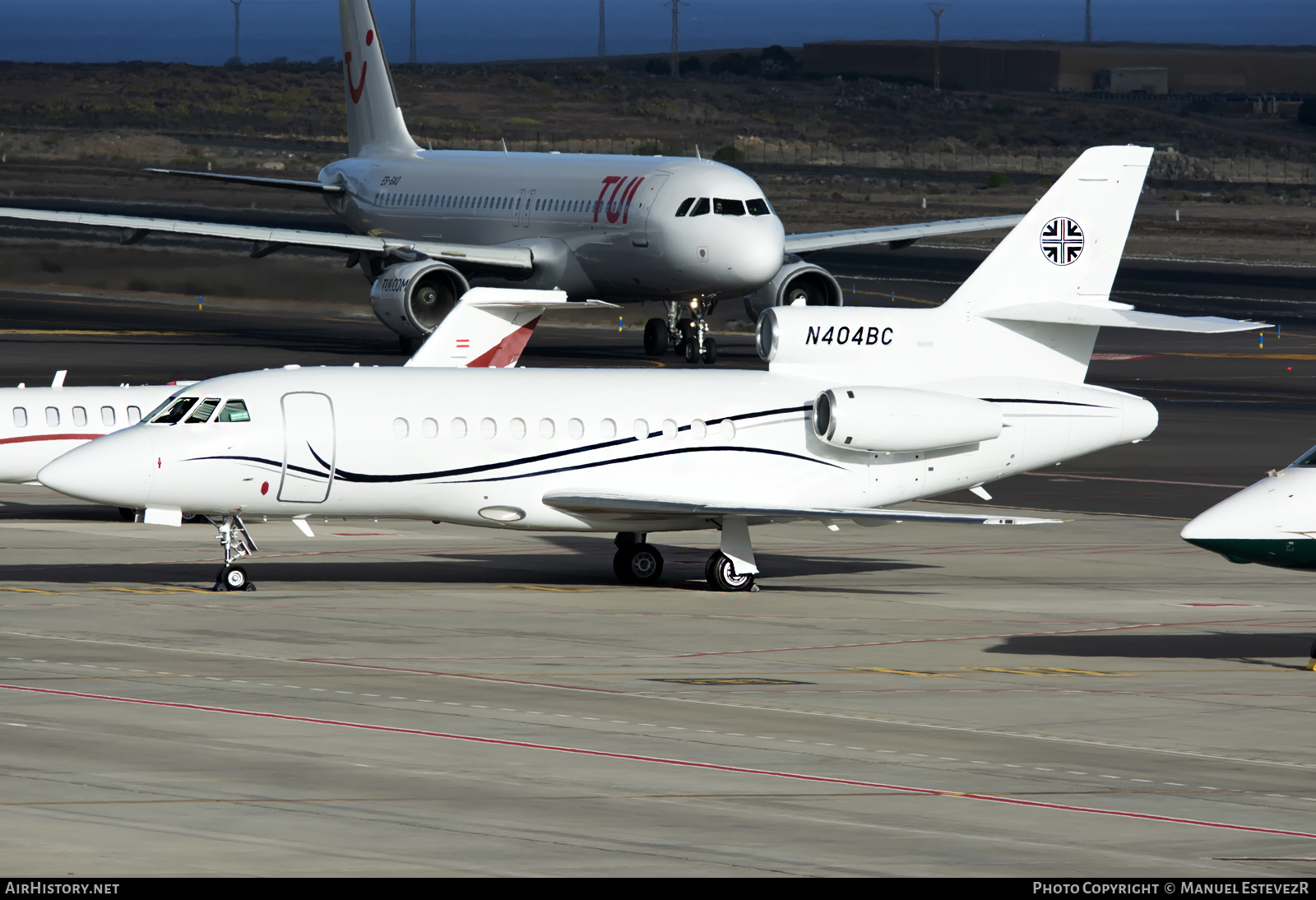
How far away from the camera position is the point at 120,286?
86.2 meters

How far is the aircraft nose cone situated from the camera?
2723cm

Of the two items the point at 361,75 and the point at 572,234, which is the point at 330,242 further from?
the point at 361,75

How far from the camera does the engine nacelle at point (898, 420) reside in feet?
96.4

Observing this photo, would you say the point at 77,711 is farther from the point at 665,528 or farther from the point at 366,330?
the point at 366,330

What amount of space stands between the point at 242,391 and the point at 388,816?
14.2m

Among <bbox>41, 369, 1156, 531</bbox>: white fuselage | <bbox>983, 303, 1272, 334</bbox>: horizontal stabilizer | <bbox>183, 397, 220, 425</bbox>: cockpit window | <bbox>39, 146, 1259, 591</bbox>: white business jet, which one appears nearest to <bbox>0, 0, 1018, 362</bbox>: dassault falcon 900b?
<bbox>39, 146, 1259, 591</bbox>: white business jet

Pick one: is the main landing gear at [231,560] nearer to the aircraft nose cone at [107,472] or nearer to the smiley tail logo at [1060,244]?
the aircraft nose cone at [107,472]

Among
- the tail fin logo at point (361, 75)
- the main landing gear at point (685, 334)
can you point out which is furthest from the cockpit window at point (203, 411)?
the tail fin logo at point (361, 75)

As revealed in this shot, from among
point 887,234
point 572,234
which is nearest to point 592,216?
point 572,234

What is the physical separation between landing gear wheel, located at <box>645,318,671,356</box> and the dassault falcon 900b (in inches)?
1.9

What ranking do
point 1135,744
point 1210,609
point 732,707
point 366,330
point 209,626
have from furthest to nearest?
point 366,330
point 1210,609
point 209,626
point 732,707
point 1135,744

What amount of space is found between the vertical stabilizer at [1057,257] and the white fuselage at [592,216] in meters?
26.3

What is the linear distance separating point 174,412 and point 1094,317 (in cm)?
1307
